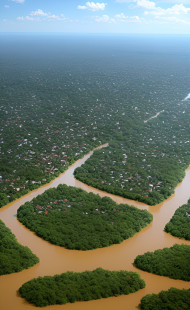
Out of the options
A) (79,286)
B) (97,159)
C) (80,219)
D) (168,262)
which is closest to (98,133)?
(97,159)

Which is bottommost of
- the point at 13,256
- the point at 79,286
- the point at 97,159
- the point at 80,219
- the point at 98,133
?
the point at 79,286

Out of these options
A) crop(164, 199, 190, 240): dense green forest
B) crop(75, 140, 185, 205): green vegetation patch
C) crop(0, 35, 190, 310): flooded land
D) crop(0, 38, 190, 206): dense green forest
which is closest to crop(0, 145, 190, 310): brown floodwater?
crop(0, 35, 190, 310): flooded land

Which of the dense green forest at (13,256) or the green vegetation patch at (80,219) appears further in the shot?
the green vegetation patch at (80,219)

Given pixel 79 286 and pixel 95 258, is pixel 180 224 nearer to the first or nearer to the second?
pixel 95 258

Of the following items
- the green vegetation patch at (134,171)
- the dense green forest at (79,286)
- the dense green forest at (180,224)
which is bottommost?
the dense green forest at (79,286)

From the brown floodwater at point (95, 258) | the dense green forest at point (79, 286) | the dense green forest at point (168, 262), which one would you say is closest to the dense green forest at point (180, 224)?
the brown floodwater at point (95, 258)

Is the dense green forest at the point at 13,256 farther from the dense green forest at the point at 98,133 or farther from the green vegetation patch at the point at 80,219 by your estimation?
the dense green forest at the point at 98,133
